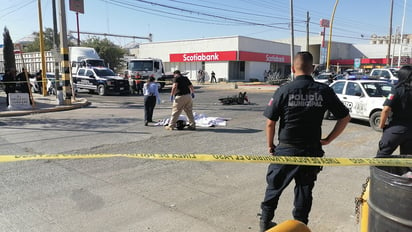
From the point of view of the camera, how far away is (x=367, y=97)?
975 centimetres

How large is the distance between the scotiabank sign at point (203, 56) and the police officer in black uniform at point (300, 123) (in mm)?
35428

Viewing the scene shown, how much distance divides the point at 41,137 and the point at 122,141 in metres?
2.25

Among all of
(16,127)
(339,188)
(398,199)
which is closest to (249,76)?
(16,127)

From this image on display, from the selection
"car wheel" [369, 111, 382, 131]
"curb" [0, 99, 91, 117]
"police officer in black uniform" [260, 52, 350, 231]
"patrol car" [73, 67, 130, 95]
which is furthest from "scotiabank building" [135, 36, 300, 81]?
"police officer in black uniform" [260, 52, 350, 231]

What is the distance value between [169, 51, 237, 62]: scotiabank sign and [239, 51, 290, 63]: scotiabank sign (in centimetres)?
129

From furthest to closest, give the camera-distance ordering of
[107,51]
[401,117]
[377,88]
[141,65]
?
[107,51] → [141,65] → [377,88] → [401,117]

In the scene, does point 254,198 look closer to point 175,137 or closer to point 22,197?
point 22,197

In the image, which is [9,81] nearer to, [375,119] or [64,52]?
[64,52]

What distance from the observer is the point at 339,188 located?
479cm

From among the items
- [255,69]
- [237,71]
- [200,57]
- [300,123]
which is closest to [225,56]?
[237,71]

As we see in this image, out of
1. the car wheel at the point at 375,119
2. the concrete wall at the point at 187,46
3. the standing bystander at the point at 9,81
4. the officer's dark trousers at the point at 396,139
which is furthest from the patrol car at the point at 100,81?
the officer's dark trousers at the point at 396,139

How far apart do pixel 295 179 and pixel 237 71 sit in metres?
38.3

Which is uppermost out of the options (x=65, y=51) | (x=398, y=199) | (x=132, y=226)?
(x=65, y=51)

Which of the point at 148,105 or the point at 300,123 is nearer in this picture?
the point at 300,123
